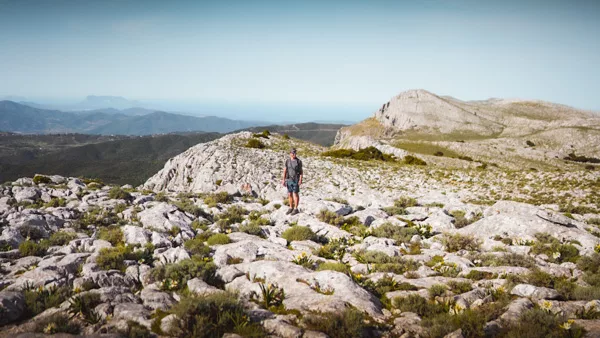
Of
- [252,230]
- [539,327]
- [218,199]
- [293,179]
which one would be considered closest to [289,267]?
[252,230]

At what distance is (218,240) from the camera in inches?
412

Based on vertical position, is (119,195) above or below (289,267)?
below

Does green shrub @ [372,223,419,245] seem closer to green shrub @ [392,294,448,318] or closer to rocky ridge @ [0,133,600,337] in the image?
rocky ridge @ [0,133,600,337]

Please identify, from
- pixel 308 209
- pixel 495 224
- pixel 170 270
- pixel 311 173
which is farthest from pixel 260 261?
pixel 311 173

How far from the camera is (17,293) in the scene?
6.28m

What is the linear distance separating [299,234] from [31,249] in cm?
900

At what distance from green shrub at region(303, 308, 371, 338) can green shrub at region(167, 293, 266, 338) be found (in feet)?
3.18

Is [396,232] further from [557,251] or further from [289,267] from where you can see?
[289,267]

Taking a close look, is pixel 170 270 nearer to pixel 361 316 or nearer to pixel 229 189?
pixel 361 316

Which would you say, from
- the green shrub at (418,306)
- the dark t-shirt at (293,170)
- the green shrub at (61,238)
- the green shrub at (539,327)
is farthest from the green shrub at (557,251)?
the green shrub at (61,238)

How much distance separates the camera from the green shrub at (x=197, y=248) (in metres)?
9.29

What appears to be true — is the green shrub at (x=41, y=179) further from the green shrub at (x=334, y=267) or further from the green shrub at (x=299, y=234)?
the green shrub at (x=334, y=267)

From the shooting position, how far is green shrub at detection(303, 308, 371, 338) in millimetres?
5254

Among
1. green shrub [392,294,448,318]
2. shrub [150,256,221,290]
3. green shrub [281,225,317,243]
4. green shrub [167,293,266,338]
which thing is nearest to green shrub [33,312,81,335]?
green shrub [167,293,266,338]
